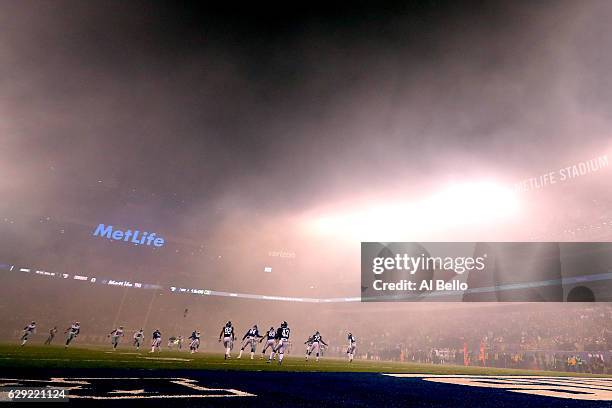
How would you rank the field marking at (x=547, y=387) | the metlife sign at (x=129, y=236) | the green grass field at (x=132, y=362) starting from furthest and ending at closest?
the metlife sign at (x=129, y=236), the green grass field at (x=132, y=362), the field marking at (x=547, y=387)

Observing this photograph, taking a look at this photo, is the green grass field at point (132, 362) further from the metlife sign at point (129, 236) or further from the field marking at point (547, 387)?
the metlife sign at point (129, 236)

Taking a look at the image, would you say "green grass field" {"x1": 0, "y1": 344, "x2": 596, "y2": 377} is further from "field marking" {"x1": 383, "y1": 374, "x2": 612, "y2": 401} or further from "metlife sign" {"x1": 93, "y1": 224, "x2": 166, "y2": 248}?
"metlife sign" {"x1": 93, "y1": 224, "x2": 166, "y2": 248}

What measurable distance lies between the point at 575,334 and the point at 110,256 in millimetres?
56148

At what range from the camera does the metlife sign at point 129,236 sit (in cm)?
4847

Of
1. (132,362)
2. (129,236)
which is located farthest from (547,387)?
(129,236)

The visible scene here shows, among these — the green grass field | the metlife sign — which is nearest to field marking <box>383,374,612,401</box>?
the green grass field

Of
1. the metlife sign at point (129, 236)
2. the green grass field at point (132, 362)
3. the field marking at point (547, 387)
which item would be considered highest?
the metlife sign at point (129, 236)

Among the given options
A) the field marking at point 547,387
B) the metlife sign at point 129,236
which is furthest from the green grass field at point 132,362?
the metlife sign at point 129,236

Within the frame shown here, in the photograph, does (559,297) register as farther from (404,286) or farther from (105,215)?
(105,215)

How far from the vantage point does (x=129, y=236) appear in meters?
49.9

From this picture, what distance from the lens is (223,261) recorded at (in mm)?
58438

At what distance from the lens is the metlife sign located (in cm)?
4847

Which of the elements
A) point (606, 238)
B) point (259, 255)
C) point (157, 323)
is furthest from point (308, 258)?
point (606, 238)

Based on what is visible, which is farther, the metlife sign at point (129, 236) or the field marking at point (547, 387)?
the metlife sign at point (129, 236)
